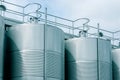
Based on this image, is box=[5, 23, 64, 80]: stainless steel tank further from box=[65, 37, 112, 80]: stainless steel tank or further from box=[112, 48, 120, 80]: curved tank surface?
box=[112, 48, 120, 80]: curved tank surface

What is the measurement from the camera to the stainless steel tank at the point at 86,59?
61.8ft

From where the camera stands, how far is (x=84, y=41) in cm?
1927

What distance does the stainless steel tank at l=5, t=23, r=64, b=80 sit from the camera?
16.6m

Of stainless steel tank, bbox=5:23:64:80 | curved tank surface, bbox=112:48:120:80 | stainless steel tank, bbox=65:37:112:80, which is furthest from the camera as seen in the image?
curved tank surface, bbox=112:48:120:80

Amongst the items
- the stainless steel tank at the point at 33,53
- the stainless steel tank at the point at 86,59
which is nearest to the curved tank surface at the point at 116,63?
the stainless steel tank at the point at 86,59

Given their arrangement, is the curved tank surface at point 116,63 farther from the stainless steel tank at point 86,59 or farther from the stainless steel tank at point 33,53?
the stainless steel tank at point 33,53

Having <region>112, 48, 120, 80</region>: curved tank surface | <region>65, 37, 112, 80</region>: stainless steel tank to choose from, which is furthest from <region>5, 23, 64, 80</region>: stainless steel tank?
<region>112, 48, 120, 80</region>: curved tank surface

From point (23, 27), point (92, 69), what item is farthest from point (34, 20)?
point (92, 69)

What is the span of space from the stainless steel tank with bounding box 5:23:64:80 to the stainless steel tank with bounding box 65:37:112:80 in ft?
4.90

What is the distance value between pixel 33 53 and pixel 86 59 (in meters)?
3.54

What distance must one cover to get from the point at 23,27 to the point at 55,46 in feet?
6.07

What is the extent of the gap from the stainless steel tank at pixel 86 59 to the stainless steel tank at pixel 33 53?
149 centimetres

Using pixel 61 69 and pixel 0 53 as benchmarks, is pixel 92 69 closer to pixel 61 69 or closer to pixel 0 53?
pixel 61 69

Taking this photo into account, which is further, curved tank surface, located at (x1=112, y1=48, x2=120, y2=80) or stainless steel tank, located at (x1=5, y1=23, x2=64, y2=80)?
curved tank surface, located at (x1=112, y1=48, x2=120, y2=80)
